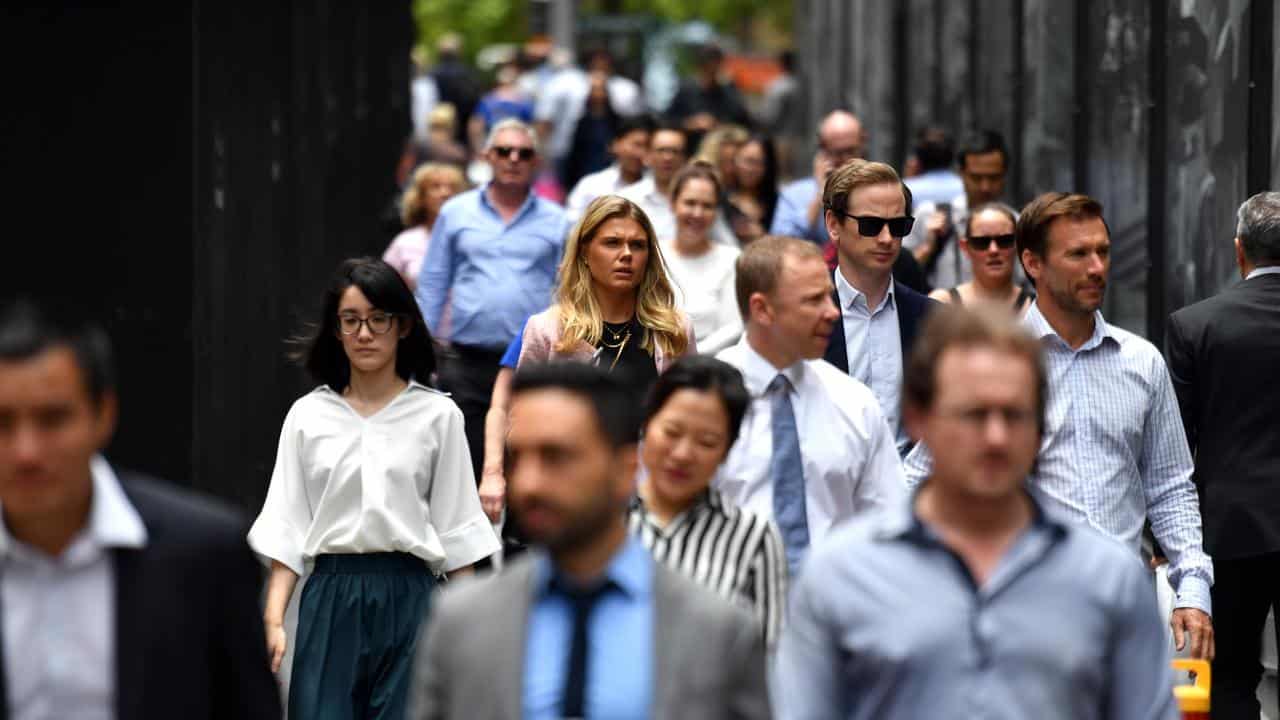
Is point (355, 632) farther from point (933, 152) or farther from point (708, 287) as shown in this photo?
point (933, 152)

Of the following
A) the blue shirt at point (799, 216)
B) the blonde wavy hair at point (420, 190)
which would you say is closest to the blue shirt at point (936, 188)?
the blue shirt at point (799, 216)

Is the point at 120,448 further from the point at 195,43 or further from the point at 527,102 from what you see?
the point at 527,102

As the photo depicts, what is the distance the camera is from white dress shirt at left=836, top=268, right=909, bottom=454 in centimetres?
801

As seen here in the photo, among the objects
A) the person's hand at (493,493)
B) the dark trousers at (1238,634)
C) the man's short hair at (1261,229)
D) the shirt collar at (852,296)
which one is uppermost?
the man's short hair at (1261,229)

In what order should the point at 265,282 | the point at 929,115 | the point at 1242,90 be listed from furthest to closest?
1. the point at 929,115
2. the point at 265,282
3. the point at 1242,90

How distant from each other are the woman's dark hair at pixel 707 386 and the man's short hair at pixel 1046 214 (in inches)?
65.2

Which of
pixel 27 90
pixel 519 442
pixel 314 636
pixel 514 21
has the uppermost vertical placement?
pixel 514 21

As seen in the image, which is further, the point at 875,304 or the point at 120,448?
the point at 120,448

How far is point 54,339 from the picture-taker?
430 centimetres

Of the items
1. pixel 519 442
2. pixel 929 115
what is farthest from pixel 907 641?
pixel 929 115

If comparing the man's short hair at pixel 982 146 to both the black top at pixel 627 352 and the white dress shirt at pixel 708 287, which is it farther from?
the black top at pixel 627 352

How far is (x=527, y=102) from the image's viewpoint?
81.8ft

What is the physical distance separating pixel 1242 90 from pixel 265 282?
4.79 meters

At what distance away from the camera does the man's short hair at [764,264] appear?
6426 millimetres
